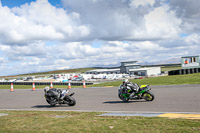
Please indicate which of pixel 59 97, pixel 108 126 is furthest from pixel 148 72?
pixel 108 126

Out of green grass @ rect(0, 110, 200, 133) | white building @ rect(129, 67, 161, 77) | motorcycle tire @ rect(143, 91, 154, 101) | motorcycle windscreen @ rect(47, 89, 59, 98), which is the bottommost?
green grass @ rect(0, 110, 200, 133)

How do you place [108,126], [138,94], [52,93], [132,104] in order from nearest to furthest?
[108,126] → [132,104] → [52,93] → [138,94]

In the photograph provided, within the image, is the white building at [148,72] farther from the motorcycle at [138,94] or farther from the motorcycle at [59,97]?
the motorcycle at [59,97]

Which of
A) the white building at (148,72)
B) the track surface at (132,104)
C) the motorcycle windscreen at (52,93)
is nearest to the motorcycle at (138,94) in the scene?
the track surface at (132,104)

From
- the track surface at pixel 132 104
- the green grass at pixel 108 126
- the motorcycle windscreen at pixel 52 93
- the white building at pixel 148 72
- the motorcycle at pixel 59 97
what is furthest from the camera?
the white building at pixel 148 72

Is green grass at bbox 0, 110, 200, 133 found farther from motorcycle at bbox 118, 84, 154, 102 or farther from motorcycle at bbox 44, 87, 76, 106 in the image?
motorcycle at bbox 118, 84, 154, 102

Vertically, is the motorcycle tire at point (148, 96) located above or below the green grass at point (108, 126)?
above

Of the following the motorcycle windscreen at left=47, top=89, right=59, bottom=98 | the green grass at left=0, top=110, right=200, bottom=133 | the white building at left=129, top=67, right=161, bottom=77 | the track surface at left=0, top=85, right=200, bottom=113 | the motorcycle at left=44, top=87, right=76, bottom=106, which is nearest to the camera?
the green grass at left=0, top=110, right=200, bottom=133

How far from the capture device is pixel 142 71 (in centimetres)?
10331

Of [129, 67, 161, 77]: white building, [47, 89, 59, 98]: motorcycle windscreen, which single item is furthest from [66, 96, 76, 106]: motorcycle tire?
[129, 67, 161, 77]: white building

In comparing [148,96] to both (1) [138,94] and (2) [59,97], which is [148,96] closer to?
(1) [138,94]

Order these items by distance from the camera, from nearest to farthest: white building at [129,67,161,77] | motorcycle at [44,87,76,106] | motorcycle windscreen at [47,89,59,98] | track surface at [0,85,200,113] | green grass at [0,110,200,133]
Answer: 1. green grass at [0,110,200,133]
2. track surface at [0,85,200,113]
3. motorcycle at [44,87,76,106]
4. motorcycle windscreen at [47,89,59,98]
5. white building at [129,67,161,77]

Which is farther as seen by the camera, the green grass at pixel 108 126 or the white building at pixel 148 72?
the white building at pixel 148 72

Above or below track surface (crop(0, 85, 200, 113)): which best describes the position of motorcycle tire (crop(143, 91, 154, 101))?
above
